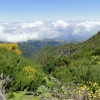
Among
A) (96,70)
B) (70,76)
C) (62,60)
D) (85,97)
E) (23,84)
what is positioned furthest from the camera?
(62,60)

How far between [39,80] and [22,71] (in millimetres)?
960

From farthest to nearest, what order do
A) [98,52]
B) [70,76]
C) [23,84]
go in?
[98,52]
[70,76]
[23,84]

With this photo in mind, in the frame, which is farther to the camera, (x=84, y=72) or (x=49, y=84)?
(x=84, y=72)

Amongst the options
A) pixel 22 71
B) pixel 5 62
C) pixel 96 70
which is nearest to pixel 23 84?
pixel 22 71

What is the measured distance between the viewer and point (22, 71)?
9289mm

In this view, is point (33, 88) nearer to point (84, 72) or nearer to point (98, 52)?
point (84, 72)

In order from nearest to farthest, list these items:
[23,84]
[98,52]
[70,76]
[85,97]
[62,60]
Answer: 1. [85,97]
2. [23,84]
3. [70,76]
4. [62,60]
5. [98,52]

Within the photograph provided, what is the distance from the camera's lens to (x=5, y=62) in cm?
962

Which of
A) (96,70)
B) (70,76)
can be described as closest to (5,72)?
(70,76)

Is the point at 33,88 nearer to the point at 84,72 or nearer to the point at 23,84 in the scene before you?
the point at 23,84

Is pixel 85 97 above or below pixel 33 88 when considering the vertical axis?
above

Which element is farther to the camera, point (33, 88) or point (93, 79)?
point (93, 79)

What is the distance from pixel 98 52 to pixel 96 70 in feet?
42.0

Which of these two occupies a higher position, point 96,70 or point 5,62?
point 5,62
